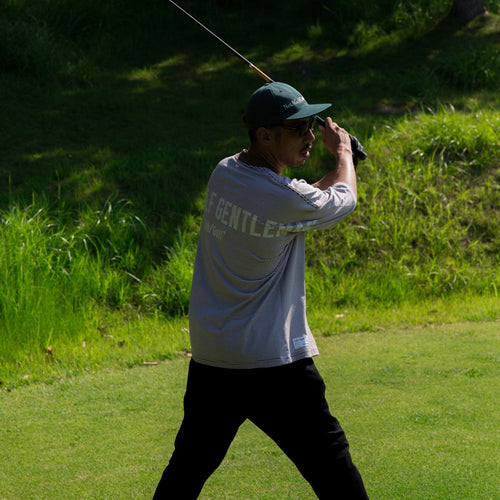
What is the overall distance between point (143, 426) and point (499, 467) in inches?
85.5

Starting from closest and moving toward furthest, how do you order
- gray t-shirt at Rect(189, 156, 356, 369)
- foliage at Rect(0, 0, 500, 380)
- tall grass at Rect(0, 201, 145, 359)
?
1. gray t-shirt at Rect(189, 156, 356, 369)
2. tall grass at Rect(0, 201, 145, 359)
3. foliage at Rect(0, 0, 500, 380)

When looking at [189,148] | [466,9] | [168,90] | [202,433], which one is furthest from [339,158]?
[466,9]

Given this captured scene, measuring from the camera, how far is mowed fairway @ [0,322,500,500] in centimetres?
409

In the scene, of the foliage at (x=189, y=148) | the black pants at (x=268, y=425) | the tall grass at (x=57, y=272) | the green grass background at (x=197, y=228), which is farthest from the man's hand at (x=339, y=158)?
the tall grass at (x=57, y=272)

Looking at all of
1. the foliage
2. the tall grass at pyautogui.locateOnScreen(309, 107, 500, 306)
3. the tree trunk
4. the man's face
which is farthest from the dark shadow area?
the man's face

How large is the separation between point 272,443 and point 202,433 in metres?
1.74

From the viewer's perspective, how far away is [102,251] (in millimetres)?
8383

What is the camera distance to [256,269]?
9.59ft

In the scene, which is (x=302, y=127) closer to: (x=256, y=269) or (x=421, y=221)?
(x=256, y=269)

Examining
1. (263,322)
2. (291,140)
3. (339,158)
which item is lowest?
(263,322)

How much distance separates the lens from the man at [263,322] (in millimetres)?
2910

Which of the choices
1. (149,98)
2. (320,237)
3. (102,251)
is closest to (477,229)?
(320,237)

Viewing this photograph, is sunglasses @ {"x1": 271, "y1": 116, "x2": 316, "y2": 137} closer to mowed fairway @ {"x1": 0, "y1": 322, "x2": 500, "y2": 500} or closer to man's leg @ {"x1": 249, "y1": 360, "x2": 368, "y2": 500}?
man's leg @ {"x1": 249, "y1": 360, "x2": 368, "y2": 500}

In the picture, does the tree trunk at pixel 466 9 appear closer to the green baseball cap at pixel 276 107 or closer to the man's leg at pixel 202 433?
the green baseball cap at pixel 276 107
